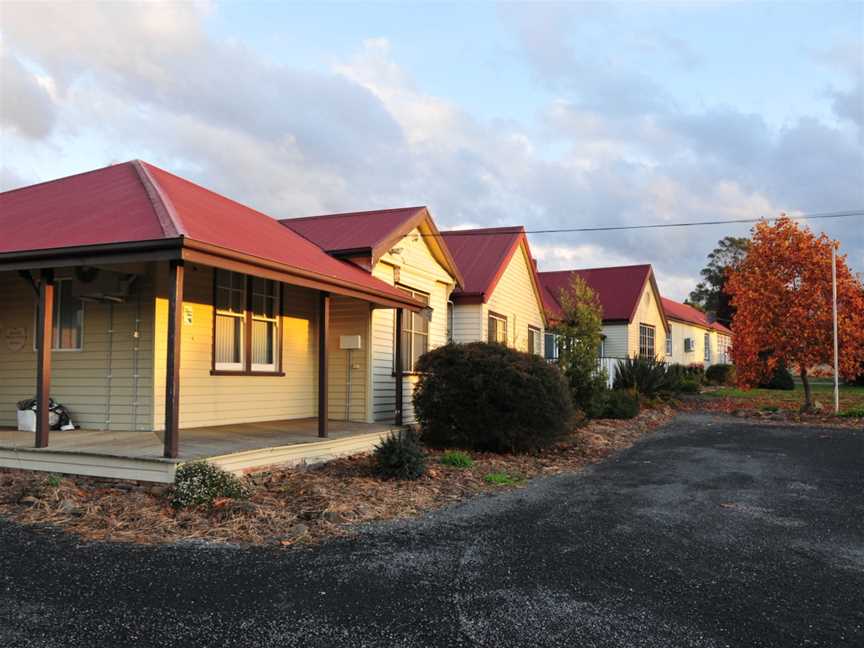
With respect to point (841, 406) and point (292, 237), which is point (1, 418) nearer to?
point (292, 237)

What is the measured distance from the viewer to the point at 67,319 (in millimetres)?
10086

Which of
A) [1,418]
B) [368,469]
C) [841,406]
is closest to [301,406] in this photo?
[368,469]

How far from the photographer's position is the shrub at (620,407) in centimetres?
1772

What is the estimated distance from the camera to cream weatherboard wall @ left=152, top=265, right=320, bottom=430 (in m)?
9.59

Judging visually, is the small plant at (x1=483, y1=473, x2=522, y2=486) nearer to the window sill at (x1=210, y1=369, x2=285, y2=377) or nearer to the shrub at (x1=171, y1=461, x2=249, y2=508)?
the shrub at (x1=171, y1=461, x2=249, y2=508)

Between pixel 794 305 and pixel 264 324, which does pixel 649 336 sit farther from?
pixel 264 324

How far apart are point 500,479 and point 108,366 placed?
568 cm

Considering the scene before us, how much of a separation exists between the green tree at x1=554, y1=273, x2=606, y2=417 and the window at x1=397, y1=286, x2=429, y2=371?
4.40 meters

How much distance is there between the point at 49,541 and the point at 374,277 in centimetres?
779

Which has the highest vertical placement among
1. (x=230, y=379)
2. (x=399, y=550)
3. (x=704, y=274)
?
(x=704, y=274)

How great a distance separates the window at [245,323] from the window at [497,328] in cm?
737

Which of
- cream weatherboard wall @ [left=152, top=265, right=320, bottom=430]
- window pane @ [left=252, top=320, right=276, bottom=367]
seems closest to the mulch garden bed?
cream weatherboard wall @ [left=152, top=265, right=320, bottom=430]

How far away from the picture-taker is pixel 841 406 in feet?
68.8

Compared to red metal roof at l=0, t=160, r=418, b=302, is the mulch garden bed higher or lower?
lower
